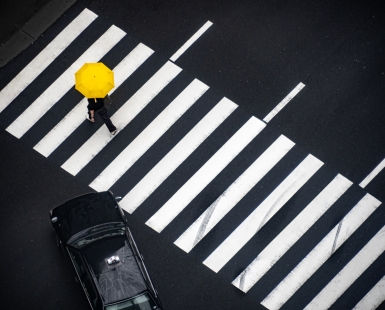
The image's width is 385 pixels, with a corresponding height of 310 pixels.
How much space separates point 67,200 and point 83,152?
1186 mm

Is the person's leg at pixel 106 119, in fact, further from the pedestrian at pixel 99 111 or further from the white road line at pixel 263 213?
the white road line at pixel 263 213

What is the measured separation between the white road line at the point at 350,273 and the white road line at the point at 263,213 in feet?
6.90

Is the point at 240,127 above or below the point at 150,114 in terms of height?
below

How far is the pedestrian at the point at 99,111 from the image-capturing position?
9223 mm

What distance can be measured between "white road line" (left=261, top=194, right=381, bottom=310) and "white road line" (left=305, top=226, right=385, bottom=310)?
0.48m

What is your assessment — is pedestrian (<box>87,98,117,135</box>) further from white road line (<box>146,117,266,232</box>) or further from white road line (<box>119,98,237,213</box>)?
white road line (<box>146,117,266,232</box>)

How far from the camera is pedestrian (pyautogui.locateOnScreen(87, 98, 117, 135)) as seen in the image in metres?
9.22

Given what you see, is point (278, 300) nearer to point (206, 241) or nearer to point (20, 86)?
point (206, 241)

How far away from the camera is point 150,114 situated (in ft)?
34.0

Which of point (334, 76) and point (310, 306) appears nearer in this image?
point (310, 306)

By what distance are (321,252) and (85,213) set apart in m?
5.55

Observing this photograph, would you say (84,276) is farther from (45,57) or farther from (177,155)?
(45,57)

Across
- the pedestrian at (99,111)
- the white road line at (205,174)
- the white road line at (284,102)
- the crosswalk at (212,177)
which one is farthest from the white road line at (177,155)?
the pedestrian at (99,111)

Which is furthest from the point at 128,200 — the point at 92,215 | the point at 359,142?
the point at 359,142
